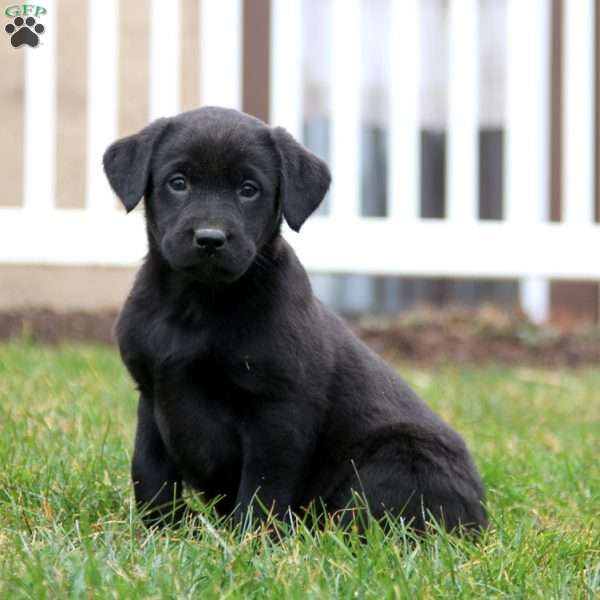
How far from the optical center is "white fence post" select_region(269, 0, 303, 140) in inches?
297

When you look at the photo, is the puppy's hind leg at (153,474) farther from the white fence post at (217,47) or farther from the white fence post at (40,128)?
the white fence post at (217,47)

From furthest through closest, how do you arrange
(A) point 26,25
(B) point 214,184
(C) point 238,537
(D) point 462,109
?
1. (D) point 462,109
2. (A) point 26,25
3. (B) point 214,184
4. (C) point 238,537

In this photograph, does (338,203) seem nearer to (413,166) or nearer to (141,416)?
(413,166)

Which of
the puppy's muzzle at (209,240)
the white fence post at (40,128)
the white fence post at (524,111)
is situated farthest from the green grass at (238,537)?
the white fence post at (524,111)

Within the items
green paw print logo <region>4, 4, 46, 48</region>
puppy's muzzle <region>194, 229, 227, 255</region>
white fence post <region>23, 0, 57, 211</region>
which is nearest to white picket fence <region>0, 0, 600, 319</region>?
white fence post <region>23, 0, 57, 211</region>

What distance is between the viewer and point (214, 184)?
10.9 ft

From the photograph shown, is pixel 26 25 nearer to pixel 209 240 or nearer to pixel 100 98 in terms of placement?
pixel 100 98

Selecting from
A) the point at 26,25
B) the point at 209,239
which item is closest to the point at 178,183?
the point at 209,239

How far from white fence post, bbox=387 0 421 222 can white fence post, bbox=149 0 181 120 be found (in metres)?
1.35

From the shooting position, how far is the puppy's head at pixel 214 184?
10.7ft

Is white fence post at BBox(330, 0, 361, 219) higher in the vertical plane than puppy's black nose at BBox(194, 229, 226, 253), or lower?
higher

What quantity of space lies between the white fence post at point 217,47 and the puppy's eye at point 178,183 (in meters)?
4.09

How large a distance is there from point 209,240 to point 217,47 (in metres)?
4.43

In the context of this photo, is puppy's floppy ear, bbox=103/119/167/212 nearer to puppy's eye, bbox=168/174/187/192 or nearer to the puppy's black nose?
puppy's eye, bbox=168/174/187/192
